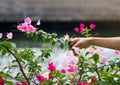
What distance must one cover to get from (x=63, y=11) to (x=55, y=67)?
629 centimetres

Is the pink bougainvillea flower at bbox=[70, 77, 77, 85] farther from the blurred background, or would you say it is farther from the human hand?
the blurred background

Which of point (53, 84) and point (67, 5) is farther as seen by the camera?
point (67, 5)

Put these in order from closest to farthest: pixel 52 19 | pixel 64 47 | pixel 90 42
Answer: pixel 64 47, pixel 90 42, pixel 52 19

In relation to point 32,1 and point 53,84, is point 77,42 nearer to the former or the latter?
point 53,84

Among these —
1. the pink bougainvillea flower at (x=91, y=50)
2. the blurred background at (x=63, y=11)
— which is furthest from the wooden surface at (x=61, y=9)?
the pink bougainvillea flower at (x=91, y=50)

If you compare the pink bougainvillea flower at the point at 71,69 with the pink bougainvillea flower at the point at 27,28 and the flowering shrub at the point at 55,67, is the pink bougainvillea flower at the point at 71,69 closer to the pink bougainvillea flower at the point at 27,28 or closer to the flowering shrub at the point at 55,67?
the flowering shrub at the point at 55,67

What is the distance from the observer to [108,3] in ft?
24.8

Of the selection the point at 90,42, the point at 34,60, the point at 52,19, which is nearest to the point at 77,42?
the point at 90,42

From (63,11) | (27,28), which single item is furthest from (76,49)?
(63,11)

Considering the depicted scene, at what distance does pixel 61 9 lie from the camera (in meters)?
7.61

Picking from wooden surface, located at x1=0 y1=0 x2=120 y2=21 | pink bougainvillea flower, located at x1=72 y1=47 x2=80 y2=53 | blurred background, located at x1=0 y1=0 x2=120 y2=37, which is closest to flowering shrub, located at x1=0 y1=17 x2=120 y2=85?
pink bougainvillea flower, located at x1=72 y1=47 x2=80 y2=53

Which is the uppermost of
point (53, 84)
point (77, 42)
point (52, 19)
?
point (77, 42)

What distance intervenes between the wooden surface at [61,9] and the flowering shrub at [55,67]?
5955mm

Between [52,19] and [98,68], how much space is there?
6090 mm
